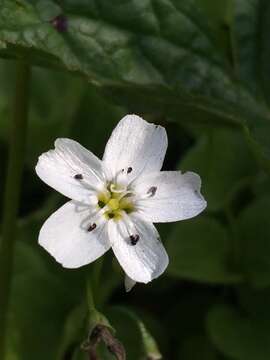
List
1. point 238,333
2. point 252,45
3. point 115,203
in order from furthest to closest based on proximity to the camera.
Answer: point 238,333
point 252,45
point 115,203

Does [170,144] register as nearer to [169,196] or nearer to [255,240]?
[255,240]

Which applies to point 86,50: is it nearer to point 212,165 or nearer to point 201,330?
point 212,165

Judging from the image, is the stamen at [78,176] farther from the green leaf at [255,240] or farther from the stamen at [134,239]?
the green leaf at [255,240]

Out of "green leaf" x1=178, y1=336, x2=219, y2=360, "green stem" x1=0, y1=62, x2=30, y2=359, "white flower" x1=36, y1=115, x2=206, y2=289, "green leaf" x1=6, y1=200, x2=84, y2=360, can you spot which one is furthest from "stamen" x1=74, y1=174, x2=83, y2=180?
"green leaf" x1=178, y1=336, x2=219, y2=360

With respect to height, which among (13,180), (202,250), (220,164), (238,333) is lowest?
(238,333)

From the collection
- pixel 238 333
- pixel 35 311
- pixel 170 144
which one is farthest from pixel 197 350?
pixel 170 144

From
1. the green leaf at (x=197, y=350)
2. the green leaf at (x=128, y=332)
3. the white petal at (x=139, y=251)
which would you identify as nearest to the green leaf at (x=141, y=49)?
the white petal at (x=139, y=251)
